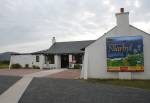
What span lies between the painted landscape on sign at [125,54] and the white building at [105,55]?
13.6 inches

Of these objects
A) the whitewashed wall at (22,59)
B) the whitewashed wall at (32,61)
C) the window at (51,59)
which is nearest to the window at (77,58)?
the whitewashed wall at (32,61)

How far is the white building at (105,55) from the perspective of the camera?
2178cm

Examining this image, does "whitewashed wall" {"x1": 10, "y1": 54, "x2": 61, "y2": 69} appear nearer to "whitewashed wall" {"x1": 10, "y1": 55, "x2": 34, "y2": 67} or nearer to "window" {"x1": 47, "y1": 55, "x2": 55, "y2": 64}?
"whitewashed wall" {"x1": 10, "y1": 55, "x2": 34, "y2": 67}

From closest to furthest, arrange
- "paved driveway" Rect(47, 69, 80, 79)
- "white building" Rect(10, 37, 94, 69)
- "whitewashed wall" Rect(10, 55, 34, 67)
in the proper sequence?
1. "paved driveway" Rect(47, 69, 80, 79)
2. "white building" Rect(10, 37, 94, 69)
3. "whitewashed wall" Rect(10, 55, 34, 67)

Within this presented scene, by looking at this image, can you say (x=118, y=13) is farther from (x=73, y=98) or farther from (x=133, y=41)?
(x=73, y=98)

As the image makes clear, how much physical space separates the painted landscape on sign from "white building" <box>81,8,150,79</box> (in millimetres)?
344

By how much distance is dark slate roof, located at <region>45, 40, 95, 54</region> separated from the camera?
41062 mm

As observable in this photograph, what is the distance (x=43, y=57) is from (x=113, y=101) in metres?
30.9

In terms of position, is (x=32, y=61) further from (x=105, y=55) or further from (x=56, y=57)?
(x=105, y=55)

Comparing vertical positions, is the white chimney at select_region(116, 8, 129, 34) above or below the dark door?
above

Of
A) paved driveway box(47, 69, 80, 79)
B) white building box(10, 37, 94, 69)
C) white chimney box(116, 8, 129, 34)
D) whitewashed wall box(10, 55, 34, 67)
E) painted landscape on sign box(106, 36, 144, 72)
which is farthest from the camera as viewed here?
whitewashed wall box(10, 55, 34, 67)

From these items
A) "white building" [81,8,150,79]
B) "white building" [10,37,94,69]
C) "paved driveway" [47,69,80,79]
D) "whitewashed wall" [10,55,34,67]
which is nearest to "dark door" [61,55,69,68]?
"white building" [10,37,94,69]

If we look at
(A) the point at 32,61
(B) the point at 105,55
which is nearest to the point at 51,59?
(A) the point at 32,61

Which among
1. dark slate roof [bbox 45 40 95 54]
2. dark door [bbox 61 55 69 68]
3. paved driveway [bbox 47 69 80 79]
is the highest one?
dark slate roof [bbox 45 40 95 54]
